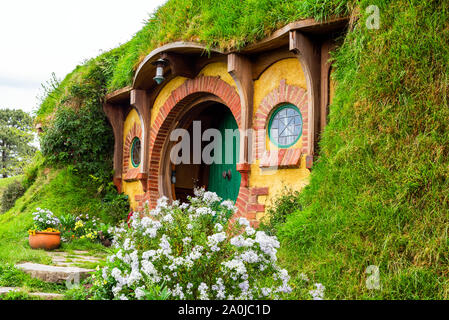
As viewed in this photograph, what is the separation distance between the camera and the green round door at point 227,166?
7.42 metres

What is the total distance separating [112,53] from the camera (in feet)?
30.4

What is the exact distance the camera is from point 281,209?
204 inches

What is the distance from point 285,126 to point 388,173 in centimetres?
216

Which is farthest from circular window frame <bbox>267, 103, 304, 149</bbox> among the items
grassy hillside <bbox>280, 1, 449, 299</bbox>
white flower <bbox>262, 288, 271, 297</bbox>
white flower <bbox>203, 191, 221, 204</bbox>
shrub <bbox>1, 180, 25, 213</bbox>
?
shrub <bbox>1, 180, 25, 213</bbox>

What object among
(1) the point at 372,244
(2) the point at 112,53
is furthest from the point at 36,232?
Result: (1) the point at 372,244

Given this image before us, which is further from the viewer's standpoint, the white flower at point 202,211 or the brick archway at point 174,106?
the brick archway at point 174,106

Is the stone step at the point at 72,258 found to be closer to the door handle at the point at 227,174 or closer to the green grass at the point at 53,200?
the green grass at the point at 53,200

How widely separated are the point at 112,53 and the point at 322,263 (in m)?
7.30

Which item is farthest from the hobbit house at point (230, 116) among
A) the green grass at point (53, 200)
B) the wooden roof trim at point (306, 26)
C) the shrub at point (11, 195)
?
the shrub at point (11, 195)

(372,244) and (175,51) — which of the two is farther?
(175,51)

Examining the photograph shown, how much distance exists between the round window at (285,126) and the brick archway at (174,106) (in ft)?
2.58

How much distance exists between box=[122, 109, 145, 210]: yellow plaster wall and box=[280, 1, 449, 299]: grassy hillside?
4643 mm
